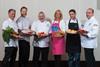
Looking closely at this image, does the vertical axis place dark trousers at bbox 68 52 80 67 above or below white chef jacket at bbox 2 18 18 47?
below

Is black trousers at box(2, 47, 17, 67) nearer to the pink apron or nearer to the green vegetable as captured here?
the green vegetable

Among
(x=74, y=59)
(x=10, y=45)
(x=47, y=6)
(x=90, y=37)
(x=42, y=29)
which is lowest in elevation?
(x=74, y=59)

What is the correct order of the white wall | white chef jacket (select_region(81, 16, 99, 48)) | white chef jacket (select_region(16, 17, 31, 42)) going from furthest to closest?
the white wall
white chef jacket (select_region(16, 17, 31, 42))
white chef jacket (select_region(81, 16, 99, 48))

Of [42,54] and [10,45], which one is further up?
[10,45]

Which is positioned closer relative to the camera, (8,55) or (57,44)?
(8,55)

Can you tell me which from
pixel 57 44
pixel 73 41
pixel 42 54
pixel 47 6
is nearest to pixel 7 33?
pixel 42 54

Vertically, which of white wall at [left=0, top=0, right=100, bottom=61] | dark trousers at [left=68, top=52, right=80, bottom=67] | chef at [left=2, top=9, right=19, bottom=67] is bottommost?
dark trousers at [left=68, top=52, right=80, bottom=67]

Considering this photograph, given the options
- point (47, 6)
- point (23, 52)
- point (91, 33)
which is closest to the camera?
point (91, 33)

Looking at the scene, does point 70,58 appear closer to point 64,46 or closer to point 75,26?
point 64,46

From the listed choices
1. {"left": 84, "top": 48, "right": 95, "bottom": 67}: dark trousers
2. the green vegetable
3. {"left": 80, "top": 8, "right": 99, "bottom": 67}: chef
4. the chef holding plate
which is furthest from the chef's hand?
the green vegetable

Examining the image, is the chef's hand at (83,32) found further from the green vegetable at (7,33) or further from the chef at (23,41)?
the green vegetable at (7,33)

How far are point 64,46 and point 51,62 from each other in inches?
32.9

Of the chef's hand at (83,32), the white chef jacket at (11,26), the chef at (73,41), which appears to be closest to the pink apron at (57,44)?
the chef at (73,41)

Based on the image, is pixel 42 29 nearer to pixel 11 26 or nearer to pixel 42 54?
pixel 42 54
